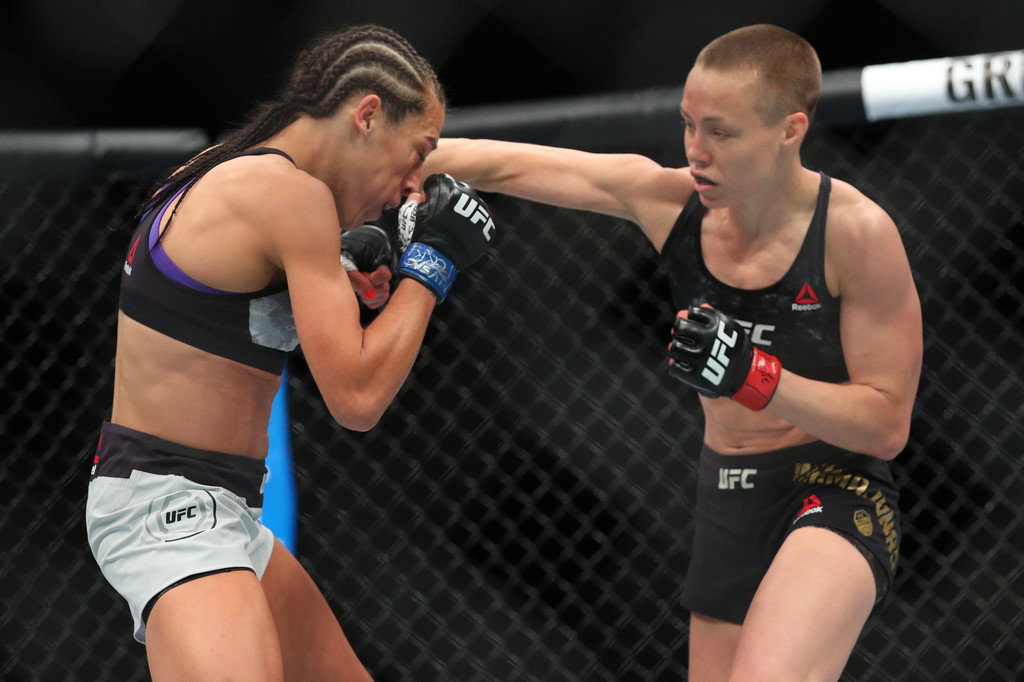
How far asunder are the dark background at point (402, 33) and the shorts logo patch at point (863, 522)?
1.36 m

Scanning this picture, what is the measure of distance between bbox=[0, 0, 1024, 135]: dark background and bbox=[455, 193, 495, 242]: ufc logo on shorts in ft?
3.66

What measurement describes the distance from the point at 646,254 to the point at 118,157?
4.15 feet

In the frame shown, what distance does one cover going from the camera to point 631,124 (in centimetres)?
215

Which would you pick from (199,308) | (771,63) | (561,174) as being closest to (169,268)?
(199,308)

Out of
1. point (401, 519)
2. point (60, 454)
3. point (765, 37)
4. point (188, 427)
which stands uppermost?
point (765, 37)

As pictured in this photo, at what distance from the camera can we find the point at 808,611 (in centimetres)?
162

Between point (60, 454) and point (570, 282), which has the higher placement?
point (570, 282)

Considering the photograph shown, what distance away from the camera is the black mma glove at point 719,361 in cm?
168

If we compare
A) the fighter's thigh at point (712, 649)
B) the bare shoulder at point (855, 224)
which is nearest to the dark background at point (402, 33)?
the bare shoulder at point (855, 224)

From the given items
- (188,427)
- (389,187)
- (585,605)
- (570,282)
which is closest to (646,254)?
(570,282)

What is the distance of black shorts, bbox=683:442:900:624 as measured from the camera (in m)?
1.79

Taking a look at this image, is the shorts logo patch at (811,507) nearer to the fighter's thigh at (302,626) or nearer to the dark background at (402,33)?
the fighter's thigh at (302,626)

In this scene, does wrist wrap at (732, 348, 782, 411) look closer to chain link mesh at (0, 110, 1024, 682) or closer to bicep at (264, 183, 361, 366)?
bicep at (264, 183, 361, 366)

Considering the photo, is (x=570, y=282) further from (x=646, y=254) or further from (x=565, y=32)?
(x=565, y=32)
